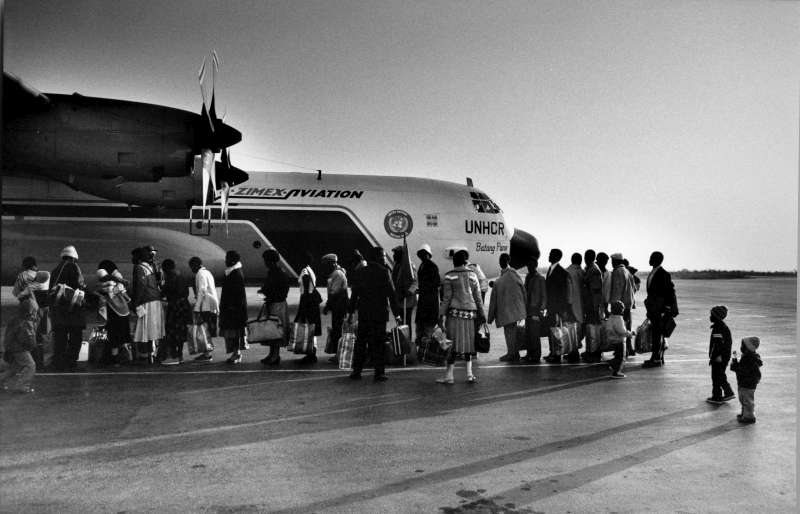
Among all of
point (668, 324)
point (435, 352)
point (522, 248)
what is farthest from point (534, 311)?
point (522, 248)

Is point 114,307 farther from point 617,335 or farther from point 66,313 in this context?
point 617,335

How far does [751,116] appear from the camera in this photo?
7.34 metres

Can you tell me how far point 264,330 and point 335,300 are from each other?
100cm

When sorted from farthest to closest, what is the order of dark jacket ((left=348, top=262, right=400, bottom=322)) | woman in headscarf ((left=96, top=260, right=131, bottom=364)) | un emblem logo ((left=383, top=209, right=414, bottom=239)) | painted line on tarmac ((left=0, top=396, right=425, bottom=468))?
un emblem logo ((left=383, top=209, right=414, bottom=239))
woman in headscarf ((left=96, top=260, right=131, bottom=364))
dark jacket ((left=348, top=262, right=400, bottom=322))
painted line on tarmac ((left=0, top=396, right=425, bottom=468))

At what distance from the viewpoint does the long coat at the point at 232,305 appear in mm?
7527

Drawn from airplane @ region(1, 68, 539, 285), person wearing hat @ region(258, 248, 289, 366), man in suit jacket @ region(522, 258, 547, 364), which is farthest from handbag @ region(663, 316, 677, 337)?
airplane @ region(1, 68, 539, 285)

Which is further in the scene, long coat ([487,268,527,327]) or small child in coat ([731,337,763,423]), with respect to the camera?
long coat ([487,268,527,327])

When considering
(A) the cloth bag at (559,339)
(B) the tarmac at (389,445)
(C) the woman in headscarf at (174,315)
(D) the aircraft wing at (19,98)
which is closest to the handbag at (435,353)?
(B) the tarmac at (389,445)

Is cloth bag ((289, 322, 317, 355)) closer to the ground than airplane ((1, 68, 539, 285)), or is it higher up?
closer to the ground

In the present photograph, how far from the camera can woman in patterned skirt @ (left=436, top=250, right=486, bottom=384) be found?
6520 mm

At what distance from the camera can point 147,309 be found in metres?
7.35

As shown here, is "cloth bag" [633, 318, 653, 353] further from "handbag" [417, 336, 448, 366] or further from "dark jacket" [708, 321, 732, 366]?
"handbag" [417, 336, 448, 366]

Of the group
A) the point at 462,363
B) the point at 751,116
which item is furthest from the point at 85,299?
the point at 751,116

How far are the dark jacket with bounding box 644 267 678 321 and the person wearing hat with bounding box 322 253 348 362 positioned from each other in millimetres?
3980
